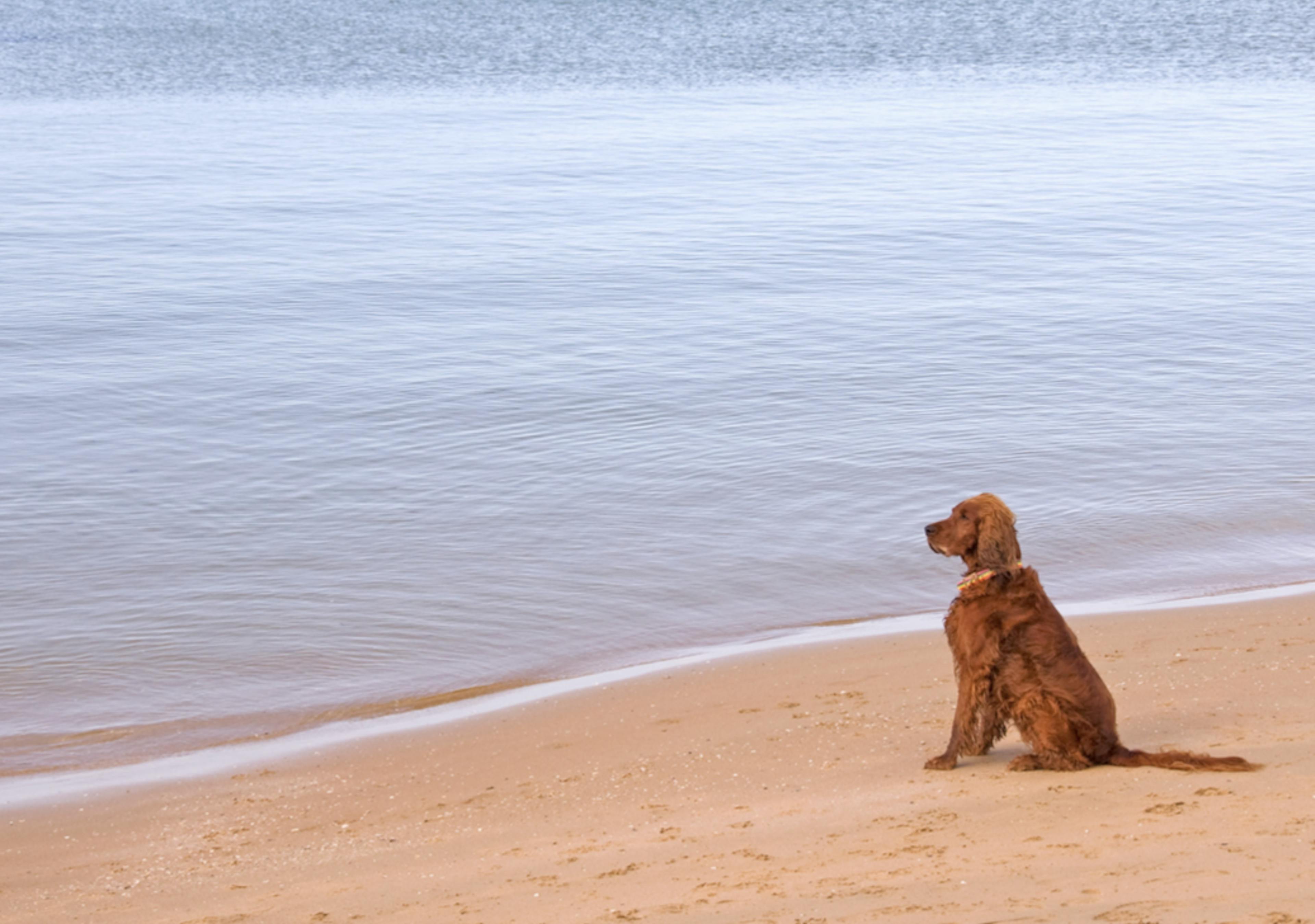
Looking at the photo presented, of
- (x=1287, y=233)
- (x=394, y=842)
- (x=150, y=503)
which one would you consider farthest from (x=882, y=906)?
(x=1287, y=233)

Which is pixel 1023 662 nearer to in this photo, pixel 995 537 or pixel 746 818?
pixel 995 537

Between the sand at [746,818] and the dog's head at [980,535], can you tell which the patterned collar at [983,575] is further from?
the sand at [746,818]

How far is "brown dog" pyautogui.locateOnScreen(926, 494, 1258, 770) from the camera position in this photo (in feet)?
18.2

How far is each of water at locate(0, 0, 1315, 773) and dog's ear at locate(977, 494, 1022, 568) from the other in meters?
3.01

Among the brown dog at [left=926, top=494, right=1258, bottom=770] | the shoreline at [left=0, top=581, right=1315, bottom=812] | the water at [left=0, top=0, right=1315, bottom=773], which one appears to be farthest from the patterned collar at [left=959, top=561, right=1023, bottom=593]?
the water at [left=0, top=0, right=1315, bottom=773]

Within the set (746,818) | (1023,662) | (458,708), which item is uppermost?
(1023,662)

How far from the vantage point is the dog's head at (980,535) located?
5.60 metres

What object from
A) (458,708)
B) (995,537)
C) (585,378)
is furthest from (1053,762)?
(585,378)

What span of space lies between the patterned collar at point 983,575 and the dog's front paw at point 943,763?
642 millimetres

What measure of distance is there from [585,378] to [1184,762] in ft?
29.6

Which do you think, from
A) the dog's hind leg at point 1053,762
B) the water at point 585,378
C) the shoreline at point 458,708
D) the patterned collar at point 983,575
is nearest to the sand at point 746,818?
the dog's hind leg at point 1053,762

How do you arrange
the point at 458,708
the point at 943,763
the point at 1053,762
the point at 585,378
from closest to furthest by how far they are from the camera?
the point at 1053,762 < the point at 943,763 < the point at 458,708 < the point at 585,378

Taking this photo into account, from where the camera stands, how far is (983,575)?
5.62 meters

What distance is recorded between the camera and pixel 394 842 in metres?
5.75
